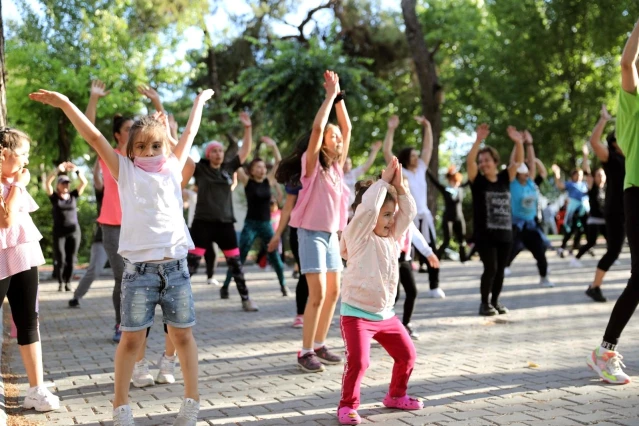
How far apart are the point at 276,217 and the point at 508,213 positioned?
8021 mm

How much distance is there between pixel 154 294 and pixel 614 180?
6.05 meters

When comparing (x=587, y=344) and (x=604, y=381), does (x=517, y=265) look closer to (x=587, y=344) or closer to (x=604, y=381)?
(x=587, y=344)

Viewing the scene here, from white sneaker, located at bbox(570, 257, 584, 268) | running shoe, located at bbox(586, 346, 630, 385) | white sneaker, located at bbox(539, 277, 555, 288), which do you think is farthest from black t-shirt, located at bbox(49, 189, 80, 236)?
running shoe, located at bbox(586, 346, 630, 385)

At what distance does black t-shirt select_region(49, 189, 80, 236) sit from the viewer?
42.2ft

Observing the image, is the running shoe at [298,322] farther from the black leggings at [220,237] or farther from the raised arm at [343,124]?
the raised arm at [343,124]

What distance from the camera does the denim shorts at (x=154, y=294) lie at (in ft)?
14.3

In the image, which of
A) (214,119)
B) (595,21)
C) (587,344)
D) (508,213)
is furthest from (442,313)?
(214,119)

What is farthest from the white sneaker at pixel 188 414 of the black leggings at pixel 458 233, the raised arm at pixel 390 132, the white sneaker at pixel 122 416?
the black leggings at pixel 458 233

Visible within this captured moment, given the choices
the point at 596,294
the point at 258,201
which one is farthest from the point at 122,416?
the point at 596,294

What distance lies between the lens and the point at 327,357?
6.36 meters

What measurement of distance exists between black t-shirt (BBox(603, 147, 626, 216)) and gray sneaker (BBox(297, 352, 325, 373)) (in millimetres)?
4158

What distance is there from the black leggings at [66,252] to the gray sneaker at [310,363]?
786 centimetres

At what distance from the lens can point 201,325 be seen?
8961 mm

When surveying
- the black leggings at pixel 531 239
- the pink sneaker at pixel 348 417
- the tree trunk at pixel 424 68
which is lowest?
the pink sneaker at pixel 348 417
